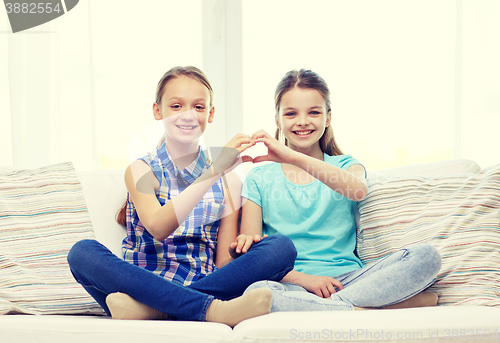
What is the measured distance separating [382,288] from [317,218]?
1.28 feet

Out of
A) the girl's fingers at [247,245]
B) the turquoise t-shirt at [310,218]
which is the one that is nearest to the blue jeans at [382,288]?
the girl's fingers at [247,245]

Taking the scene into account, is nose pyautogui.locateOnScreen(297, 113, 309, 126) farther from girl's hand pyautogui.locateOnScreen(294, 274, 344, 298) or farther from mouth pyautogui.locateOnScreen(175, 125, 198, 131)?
girl's hand pyautogui.locateOnScreen(294, 274, 344, 298)

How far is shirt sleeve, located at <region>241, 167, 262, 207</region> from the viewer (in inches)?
55.2

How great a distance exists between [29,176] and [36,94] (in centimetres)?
77

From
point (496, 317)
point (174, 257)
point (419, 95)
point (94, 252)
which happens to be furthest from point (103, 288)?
point (419, 95)

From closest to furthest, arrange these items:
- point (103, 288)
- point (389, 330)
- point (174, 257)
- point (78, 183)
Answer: point (389, 330) < point (103, 288) < point (174, 257) < point (78, 183)

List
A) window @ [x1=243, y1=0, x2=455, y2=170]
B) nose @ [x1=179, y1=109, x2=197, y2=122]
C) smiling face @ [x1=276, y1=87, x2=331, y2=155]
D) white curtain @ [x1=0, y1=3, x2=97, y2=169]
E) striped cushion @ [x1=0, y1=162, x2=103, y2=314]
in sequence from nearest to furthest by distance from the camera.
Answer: striped cushion @ [x1=0, y1=162, x2=103, y2=314], nose @ [x1=179, y1=109, x2=197, y2=122], smiling face @ [x1=276, y1=87, x2=331, y2=155], white curtain @ [x1=0, y1=3, x2=97, y2=169], window @ [x1=243, y1=0, x2=455, y2=170]

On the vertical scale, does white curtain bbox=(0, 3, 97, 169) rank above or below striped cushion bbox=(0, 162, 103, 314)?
above

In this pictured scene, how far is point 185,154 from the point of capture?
1414mm

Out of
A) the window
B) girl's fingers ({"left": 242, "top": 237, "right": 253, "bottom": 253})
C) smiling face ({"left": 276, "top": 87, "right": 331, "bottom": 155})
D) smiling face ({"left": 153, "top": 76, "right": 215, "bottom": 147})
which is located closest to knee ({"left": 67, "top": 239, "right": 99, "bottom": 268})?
girl's fingers ({"left": 242, "top": 237, "right": 253, "bottom": 253})

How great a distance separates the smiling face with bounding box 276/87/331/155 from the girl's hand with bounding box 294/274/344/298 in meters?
0.47

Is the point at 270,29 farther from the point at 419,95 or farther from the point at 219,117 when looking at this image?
the point at 419,95

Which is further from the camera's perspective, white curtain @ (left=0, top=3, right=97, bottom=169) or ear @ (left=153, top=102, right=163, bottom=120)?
white curtain @ (left=0, top=3, right=97, bottom=169)

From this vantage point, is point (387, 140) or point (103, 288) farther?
point (387, 140)
